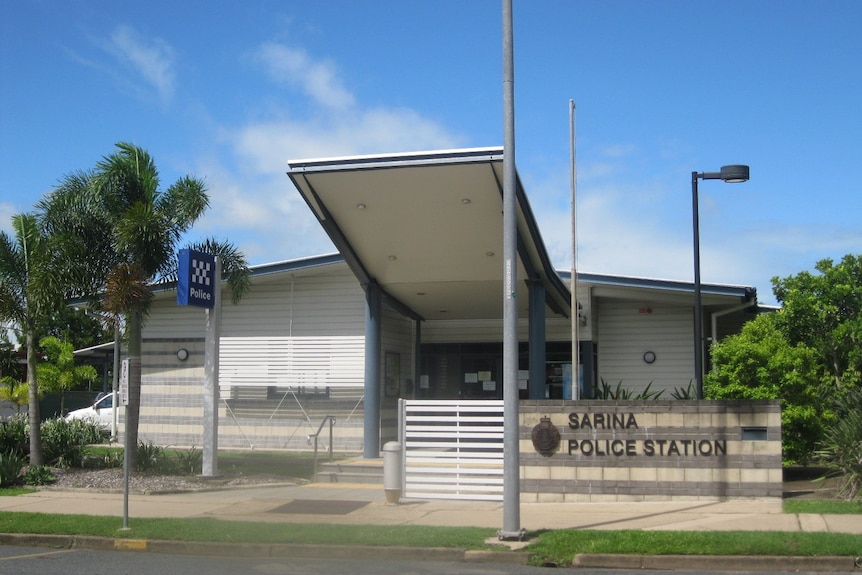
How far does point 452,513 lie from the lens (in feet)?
43.6

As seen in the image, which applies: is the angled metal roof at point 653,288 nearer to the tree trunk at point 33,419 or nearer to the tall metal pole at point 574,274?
the tall metal pole at point 574,274

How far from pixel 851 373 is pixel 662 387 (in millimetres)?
7395

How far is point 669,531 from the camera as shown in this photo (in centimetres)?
1095

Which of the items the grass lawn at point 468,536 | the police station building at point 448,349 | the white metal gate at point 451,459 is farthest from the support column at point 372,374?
the grass lawn at point 468,536

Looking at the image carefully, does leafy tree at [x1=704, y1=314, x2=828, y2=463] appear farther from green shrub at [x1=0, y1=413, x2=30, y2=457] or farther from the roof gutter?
green shrub at [x1=0, y1=413, x2=30, y2=457]

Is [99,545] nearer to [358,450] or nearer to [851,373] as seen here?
[358,450]

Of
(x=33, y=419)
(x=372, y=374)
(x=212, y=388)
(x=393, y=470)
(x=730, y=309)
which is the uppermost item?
(x=730, y=309)

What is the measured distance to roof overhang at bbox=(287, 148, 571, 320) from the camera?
51.1 feet

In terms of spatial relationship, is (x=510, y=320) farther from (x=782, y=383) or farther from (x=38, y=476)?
(x=38, y=476)

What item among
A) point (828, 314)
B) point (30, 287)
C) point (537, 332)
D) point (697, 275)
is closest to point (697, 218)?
point (697, 275)

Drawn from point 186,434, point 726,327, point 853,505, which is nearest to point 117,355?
point 186,434

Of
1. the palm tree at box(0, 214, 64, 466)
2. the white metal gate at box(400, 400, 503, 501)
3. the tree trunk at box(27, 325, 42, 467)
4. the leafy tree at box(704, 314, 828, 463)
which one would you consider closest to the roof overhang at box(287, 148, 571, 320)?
the white metal gate at box(400, 400, 503, 501)

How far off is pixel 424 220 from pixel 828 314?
311 inches

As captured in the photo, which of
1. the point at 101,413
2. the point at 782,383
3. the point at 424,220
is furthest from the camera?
the point at 101,413
